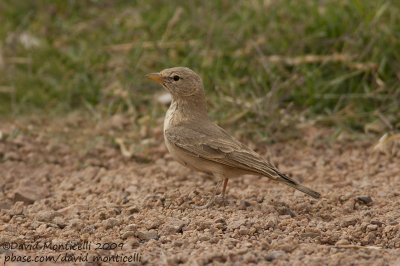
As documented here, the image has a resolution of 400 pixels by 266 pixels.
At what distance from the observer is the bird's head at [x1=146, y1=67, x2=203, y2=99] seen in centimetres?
680

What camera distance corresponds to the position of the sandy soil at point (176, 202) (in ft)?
15.8

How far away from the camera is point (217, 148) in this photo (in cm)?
620

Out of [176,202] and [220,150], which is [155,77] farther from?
[176,202]

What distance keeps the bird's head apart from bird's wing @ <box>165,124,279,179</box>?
398 mm

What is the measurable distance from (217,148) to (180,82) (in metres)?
0.86

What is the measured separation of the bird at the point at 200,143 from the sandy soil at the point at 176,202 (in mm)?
219

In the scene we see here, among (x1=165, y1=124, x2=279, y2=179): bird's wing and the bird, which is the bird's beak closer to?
the bird

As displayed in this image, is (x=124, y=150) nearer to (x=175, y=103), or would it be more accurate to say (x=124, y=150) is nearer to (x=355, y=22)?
(x=175, y=103)

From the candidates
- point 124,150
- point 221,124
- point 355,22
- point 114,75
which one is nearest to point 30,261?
point 124,150

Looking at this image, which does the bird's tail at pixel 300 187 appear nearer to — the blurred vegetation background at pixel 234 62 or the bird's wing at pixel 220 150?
the bird's wing at pixel 220 150

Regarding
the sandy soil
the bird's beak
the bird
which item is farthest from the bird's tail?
the bird's beak

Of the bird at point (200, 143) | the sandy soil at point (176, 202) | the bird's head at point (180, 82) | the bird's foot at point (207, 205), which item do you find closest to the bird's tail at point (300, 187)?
the bird at point (200, 143)

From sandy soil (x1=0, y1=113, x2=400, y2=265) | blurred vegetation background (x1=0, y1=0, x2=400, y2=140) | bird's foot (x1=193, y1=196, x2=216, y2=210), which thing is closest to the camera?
sandy soil (x1=0, y1=113, x2=400, y2=265)

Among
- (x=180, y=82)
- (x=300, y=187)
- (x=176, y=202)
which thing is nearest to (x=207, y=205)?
(x=176, y=202)
